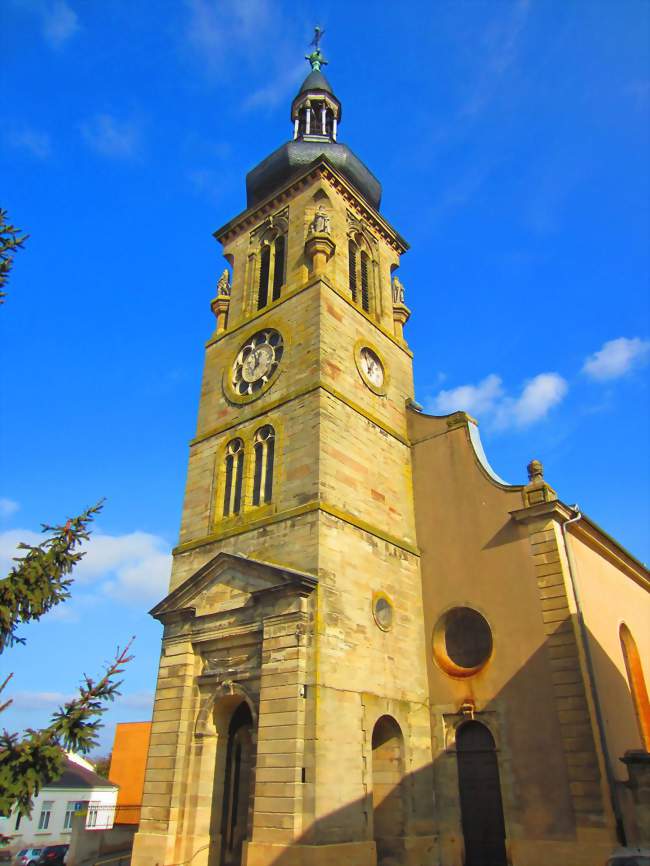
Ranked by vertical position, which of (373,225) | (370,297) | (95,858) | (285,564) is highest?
(373,225)

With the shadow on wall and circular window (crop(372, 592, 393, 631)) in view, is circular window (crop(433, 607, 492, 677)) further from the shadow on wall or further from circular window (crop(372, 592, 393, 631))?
circular window (crop(372, 592, 393, 631))

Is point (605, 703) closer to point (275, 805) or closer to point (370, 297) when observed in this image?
point (275, 805)

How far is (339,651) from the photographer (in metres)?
13.9

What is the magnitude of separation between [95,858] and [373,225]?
21002 millimetres

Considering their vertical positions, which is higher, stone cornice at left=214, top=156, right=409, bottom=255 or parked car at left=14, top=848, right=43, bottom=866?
stone cornice at left=214, top=156, right=409, bottom=255

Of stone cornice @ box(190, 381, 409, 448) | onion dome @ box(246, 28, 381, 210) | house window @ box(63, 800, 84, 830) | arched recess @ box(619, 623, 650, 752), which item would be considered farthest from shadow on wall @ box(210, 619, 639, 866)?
house window @ box(63, 800, 84, 830)

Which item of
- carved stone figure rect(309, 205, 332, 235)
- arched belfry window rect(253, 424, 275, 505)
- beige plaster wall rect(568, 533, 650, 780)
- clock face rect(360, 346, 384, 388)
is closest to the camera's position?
beige plaster wall rect(568, 533, 650, 780)

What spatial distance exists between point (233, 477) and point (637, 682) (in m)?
12.3

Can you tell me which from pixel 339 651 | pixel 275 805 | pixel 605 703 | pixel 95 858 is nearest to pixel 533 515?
pixel 605 703

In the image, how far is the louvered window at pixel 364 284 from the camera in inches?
860

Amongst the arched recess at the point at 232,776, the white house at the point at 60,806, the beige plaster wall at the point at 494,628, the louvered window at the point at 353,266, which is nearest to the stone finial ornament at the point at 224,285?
the louvered window at the point at 353,266

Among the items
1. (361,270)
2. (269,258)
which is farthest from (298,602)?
(269,258)

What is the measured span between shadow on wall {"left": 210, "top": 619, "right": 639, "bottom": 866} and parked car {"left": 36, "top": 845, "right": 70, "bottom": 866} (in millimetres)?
14946

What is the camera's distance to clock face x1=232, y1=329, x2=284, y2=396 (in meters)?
19.1
